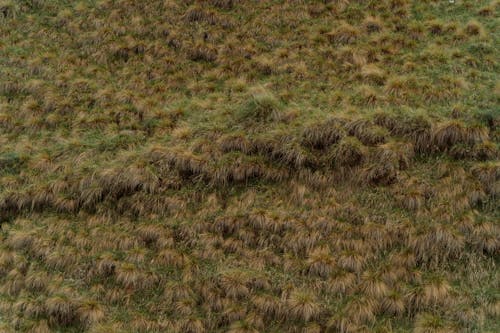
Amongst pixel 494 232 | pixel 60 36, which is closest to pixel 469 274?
pixel 494 232

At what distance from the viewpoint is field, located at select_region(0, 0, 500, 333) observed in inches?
424

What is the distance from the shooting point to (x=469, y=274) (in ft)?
34.9

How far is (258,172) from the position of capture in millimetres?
13266

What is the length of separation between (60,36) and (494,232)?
55.3 ft

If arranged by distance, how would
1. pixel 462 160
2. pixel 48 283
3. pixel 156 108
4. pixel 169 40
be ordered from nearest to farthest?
pixel 48 283 < pixel 462 160 < pixel 156 108 < pixel 169 40

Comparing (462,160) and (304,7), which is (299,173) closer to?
(462,160)

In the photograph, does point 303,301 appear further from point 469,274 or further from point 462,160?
point 462,160

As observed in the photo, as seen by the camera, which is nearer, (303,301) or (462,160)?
(303,301)

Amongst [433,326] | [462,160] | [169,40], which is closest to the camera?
[433,326]

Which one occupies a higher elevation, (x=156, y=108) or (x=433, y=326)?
(x=156, y=108)

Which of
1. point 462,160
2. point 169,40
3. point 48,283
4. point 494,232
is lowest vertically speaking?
point 48,283

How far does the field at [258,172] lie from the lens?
10758 mm

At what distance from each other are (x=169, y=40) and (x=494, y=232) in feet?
42.3

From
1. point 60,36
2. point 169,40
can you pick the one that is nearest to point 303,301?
point 169,40
